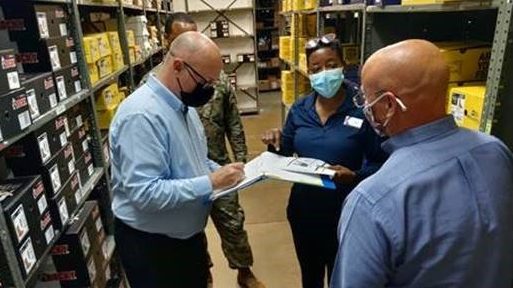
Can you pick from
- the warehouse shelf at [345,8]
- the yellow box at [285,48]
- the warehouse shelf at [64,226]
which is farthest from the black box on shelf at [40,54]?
the yellow box at [285,48]

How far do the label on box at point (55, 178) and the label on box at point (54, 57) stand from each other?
19.1 inches

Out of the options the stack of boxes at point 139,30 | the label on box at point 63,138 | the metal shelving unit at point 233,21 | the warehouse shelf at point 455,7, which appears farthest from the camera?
the metal shelving unit at point 233,21

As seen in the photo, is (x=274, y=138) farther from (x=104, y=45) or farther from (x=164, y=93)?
(x=104, y=45)

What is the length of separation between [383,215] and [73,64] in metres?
1.91

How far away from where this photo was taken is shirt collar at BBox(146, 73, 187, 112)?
1.53 meters

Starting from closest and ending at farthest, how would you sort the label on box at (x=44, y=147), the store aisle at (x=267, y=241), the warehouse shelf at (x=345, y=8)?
the label on box at (x=44, y=147) → the warehouse shelf at (x=345, y=8) → the store aisle at (x=267, y=241)

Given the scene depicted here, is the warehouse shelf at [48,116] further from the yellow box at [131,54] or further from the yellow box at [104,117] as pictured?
the yellow box at [131,54]

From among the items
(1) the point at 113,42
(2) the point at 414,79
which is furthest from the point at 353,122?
(1) the point at 113,42

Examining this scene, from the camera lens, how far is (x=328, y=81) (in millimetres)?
1869

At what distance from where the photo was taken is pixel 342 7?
9.14 feet

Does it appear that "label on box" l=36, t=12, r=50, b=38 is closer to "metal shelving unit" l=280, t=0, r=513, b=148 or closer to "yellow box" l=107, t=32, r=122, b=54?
"yellow box" l=107, t=32, r=122, b=54

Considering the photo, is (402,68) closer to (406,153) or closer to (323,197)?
(406,153)

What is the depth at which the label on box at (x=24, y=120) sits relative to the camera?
4.90 feet

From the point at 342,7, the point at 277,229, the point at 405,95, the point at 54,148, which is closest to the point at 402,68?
the point at 405,95
